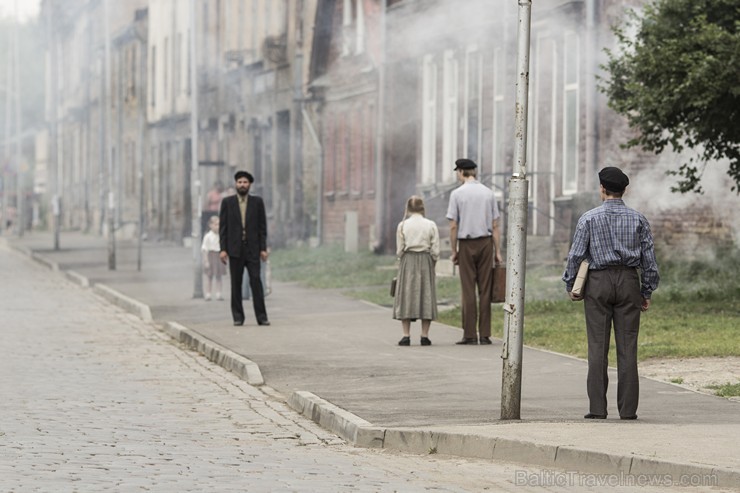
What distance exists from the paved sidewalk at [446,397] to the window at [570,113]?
5235 mm

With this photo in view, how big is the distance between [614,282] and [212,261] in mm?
15097

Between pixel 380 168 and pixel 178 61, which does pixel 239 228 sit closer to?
pixel 380 168

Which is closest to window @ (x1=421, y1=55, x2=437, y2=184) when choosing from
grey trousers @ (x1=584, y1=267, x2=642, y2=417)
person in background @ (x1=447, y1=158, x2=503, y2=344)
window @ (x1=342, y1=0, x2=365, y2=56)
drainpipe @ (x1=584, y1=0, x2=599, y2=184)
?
window @ (x1=342, y1=0, x2=365, y2=56)

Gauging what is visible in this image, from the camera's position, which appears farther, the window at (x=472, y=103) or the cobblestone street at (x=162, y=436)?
the window at (x=472, y=103)

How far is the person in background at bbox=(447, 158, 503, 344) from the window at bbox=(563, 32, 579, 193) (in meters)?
10.1

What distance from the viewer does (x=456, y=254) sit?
18.5 m

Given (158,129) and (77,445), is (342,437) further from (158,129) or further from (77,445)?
(158,129)

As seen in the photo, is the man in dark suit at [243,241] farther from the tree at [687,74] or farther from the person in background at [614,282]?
the person in background at [614,282]

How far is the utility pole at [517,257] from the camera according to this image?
12141 millimetres

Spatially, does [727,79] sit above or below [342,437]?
above

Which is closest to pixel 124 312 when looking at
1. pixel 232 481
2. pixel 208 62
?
pixel 232 481

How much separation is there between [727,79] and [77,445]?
33.2 ft

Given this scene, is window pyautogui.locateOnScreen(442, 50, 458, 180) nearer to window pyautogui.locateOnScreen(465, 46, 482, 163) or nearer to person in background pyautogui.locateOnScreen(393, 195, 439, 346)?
window pyautogui.locateOnScreen(465, 46, 482, 163)

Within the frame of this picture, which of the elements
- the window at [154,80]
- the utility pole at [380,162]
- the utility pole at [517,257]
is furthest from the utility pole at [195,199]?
the window at [154,80]
